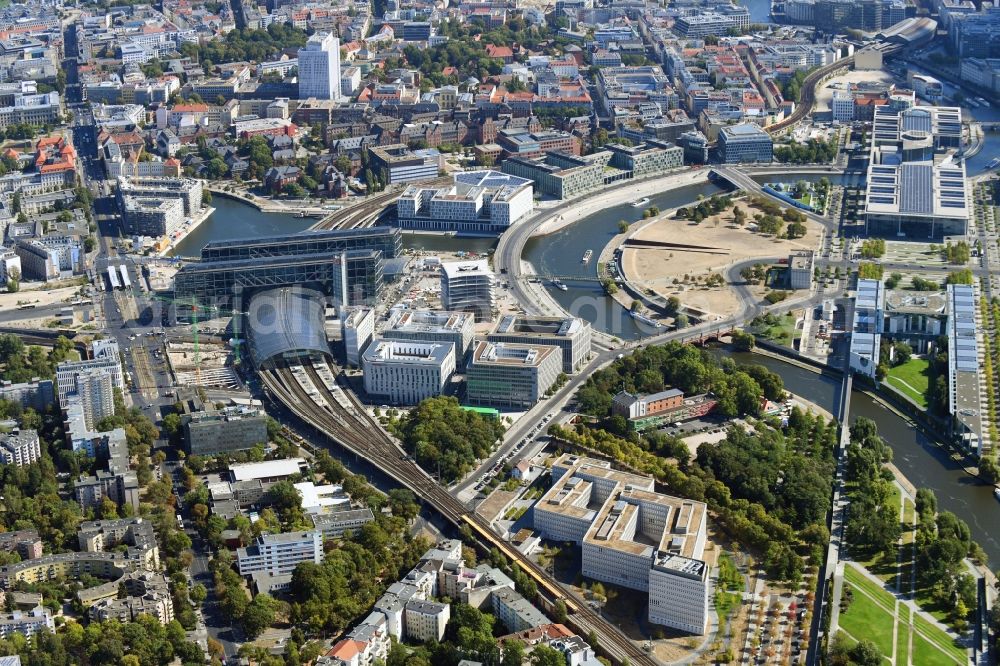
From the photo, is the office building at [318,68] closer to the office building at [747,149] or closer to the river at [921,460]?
the office building at [747,149]

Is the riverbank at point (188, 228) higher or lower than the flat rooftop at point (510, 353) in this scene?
lower

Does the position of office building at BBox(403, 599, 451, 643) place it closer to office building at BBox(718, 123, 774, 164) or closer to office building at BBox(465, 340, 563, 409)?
office building at BBox(465, 340, 563, 409)

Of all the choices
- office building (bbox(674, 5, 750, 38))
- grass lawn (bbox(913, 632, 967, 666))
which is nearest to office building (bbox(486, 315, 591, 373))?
grass lawn (bbox(913, 632, 967, 666))

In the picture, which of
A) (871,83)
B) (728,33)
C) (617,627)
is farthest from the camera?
(728,33)

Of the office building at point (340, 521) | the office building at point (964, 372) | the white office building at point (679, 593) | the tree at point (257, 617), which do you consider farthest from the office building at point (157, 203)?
the white office building at point (679, 593)

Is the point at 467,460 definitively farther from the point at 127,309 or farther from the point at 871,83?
the point at 871,83

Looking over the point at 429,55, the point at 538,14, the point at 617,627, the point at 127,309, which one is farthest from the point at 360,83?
the point at 617,627
